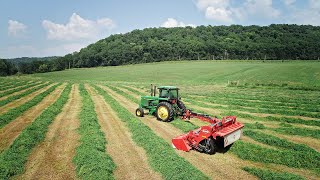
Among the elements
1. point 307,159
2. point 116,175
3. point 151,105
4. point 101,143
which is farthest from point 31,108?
point 307,159

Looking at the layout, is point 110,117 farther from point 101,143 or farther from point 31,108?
point 31,108

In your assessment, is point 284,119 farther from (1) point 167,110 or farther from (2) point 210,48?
(2) point 210,48

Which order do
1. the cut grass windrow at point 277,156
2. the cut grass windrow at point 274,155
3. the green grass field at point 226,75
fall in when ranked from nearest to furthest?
1. the cut grass windrow at point 277,156
2. the cut grass windrow at point 274,155
3. the green grass field at point 226,75

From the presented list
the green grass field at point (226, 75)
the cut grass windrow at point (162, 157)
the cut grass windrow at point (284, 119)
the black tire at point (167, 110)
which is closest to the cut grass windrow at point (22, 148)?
the cut grass windrow at point (162, 157)

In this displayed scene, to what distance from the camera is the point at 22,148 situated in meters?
12.2

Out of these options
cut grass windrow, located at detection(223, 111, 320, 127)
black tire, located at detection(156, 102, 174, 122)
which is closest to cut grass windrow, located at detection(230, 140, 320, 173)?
→ black tire, located at detection(156, 102, 174, 122)

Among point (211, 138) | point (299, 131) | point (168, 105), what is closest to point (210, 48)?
point (168, 105)

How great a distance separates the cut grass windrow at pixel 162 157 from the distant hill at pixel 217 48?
97090mm

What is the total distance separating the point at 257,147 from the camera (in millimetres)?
12312

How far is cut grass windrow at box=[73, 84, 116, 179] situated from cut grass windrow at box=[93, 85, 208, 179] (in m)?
1.61

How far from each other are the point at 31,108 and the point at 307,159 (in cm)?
1950

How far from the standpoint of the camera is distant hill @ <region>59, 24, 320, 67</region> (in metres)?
107

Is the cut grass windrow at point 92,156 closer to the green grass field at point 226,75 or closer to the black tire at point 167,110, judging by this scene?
the black tire at point 167,110

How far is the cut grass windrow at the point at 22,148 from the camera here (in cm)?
1002
